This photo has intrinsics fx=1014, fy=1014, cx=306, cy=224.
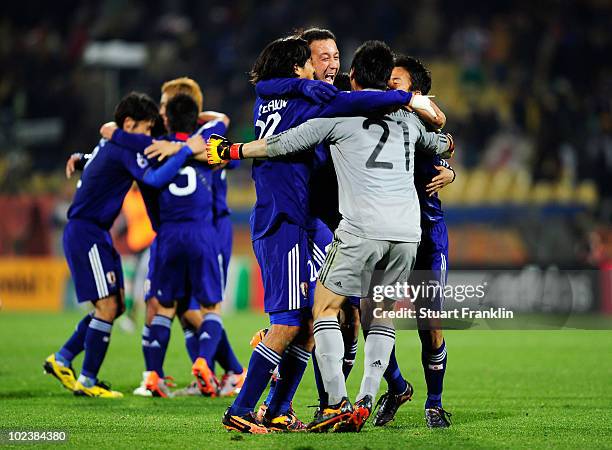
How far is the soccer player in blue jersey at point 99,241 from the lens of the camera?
823cm

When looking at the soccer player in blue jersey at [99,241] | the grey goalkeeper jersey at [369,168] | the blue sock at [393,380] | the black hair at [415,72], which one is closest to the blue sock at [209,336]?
the soccer player in blue jersey at [99,241]

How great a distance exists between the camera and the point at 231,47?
2395 cm

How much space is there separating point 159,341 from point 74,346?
89 centimetres

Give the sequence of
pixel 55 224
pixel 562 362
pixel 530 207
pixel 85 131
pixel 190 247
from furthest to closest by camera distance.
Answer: pixel 85 131, pixel 55 224, pixel 530 207, pixel 562 362, pixel 190 247

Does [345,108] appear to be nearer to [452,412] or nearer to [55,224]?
[452,412]

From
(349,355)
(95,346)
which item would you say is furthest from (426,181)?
(95,346)

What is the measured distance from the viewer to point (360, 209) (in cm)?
584

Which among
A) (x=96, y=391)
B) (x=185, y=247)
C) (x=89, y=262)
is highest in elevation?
(x=185, y=247)

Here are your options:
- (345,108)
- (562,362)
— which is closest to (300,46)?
(345,108)

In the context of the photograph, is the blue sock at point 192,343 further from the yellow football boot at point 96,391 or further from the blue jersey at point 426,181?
the blue jersey at point 426,181

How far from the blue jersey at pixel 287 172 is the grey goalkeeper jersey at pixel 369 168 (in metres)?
0.12

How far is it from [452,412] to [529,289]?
8.30 m

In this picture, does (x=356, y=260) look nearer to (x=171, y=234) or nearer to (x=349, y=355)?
(x=349, y=355)

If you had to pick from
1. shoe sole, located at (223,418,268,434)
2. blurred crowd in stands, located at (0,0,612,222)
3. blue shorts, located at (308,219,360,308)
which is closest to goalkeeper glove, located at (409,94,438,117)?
blue shorts, located at (308,219,360,308)
